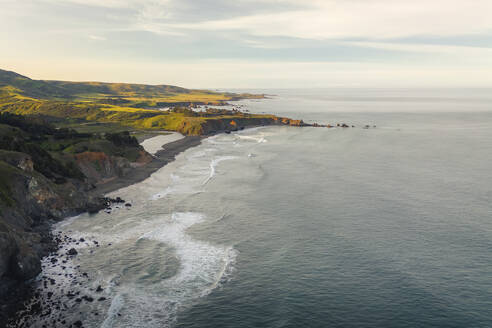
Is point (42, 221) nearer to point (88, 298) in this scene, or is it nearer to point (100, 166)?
point (88, 298)

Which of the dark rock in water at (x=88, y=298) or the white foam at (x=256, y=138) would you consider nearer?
the dark rock in water at (x=88, y=298)

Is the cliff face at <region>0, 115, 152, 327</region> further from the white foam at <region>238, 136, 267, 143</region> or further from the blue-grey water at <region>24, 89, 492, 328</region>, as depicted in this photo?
the white foam at <region>238, 136, 267, 143</region>

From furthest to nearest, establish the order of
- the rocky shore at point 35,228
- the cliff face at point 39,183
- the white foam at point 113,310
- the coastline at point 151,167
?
the coastline at point 151,167
the cliff face at point 39,183
the rocky shore at point 35,228
the white foam at point 113,310

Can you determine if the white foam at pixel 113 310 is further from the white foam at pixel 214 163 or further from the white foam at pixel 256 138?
the white foam at pixel 256 138

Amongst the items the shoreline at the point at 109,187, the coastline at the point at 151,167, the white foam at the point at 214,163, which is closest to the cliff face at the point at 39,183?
the shoreline at the point at 109,187

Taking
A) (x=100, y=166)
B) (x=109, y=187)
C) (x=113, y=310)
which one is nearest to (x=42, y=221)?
(x=109, y=187)

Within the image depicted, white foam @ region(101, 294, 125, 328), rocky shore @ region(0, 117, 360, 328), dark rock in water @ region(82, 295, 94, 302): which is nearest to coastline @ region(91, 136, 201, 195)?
rocky shore @ region(0, 117, 360, 328)

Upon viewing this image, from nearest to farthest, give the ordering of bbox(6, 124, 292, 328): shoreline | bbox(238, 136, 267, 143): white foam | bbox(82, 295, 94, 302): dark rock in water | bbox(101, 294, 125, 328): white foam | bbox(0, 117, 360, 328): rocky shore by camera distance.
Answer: bbox(101, 294, 125, 328): white foam, bbox(6, 124, 292, 328): shoreline, bbox(0, 117, 360, 328): rocky shore, bbox(82, 295, 94, 302): dark rock in water, bbox(238, 136, 267, 143): white foam

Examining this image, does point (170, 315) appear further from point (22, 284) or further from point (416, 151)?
point (416, 151)

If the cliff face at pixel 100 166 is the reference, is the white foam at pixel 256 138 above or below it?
above
